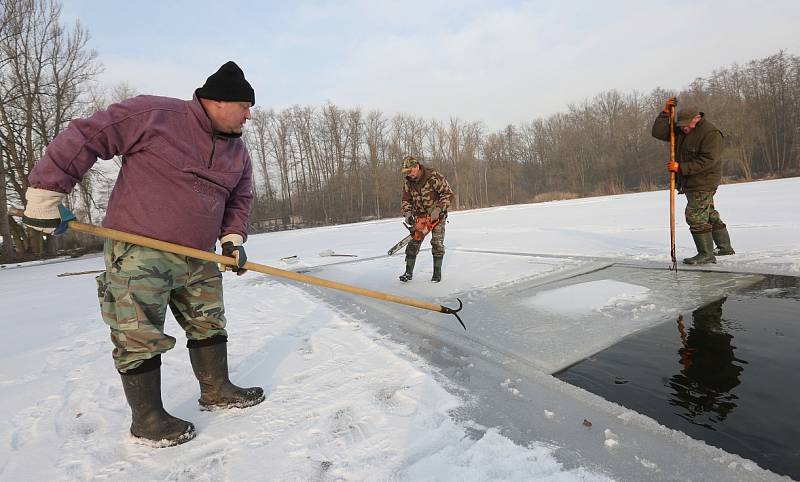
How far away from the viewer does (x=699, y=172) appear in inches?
195

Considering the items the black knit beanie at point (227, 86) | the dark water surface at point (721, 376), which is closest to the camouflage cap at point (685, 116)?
the dark water surface at point (721, 376)

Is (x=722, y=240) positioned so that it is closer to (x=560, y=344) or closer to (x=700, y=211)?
(x=700, y=211)


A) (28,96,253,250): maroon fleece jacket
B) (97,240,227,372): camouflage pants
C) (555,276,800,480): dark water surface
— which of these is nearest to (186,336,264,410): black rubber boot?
(97,240,227,372): camouflage pants

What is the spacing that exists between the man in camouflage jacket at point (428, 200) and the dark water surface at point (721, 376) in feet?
9.52

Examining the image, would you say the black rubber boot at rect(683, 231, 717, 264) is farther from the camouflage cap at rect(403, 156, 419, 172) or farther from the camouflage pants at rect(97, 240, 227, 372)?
the camouflage pants at rect(97, 240, 227, 372)

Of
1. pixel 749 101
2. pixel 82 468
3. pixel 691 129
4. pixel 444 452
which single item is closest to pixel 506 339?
pixel 444 452

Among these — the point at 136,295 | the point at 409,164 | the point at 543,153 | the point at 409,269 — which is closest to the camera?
the point at 136,295

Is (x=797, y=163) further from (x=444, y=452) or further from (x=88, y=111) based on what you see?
(x=88, y=111)

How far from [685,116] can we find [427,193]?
3354mm

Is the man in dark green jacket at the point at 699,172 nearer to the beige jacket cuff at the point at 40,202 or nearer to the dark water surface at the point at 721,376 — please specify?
the dark water surface at the point at 721,376

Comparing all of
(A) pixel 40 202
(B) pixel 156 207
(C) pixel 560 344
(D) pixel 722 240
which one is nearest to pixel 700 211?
(D) pixel 722 240

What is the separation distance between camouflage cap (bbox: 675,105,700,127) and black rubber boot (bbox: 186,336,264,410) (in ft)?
18.5

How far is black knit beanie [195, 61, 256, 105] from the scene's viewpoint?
2.11 metres

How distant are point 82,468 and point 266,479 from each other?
34.0 inches
